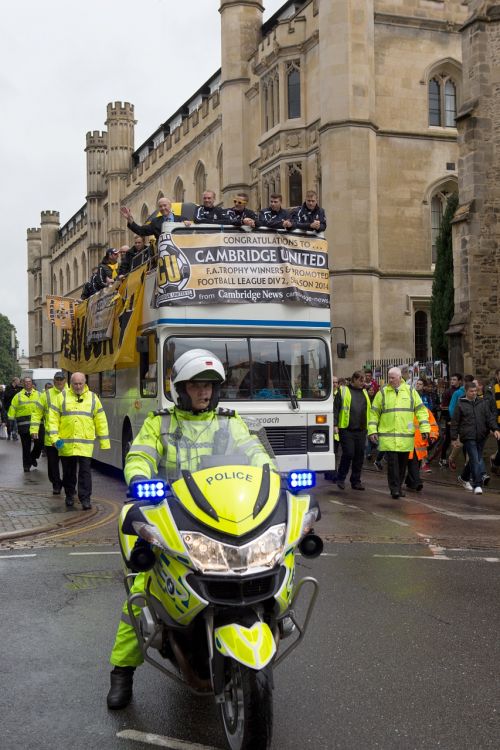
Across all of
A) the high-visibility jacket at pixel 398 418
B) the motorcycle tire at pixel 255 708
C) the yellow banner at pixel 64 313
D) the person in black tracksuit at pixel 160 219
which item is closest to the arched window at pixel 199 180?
the yellow banner at pixel 64 313

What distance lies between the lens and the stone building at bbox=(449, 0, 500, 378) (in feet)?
76.3

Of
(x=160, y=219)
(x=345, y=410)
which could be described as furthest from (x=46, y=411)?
(x=345, y=410)

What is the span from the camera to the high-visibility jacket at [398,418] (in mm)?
12891

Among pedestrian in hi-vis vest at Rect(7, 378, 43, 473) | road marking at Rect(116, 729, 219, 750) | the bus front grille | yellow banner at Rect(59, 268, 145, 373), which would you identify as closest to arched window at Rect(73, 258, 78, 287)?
yellow banner at Rect(59, 268, 145, 373)

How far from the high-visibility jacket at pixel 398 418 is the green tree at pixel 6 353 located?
86.7 metres

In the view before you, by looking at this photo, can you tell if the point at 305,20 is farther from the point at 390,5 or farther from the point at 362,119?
the point at 362,119

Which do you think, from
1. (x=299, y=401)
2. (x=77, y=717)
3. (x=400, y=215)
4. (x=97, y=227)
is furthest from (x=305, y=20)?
(x=97, y=227)

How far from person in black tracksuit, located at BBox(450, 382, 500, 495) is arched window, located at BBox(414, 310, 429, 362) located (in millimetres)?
19593

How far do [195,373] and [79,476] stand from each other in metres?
7.93

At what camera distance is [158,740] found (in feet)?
12.8

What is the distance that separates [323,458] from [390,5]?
25.4 metres

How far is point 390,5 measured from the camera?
32.9 metres

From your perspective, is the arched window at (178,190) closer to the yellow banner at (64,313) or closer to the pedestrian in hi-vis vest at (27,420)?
the yellow banner at (64,313)

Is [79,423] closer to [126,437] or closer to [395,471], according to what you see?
[126,437]
